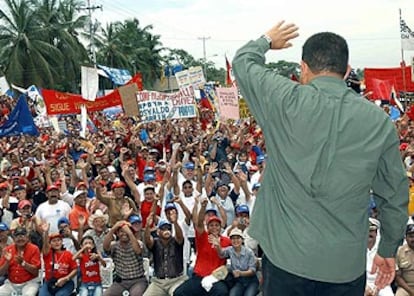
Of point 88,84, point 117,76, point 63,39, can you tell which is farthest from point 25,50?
point 88,84

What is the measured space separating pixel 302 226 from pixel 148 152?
1014 cm

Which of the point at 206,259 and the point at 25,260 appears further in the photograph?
the point at 25,260

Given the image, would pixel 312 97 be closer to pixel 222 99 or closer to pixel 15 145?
pixel 222 99

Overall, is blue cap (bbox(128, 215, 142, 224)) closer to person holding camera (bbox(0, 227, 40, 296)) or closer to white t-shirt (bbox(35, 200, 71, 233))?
person holding camera (bbox(0, 227, 40, 296))

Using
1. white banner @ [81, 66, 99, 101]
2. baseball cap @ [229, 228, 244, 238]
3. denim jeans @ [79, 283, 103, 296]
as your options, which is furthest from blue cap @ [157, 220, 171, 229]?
white banner @ [81, 66, 99, 101]

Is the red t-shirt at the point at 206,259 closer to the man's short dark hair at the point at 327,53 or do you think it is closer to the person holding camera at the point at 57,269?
the person holding camera at the point at 57,269

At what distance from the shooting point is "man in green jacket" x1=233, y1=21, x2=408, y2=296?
178 centimetres

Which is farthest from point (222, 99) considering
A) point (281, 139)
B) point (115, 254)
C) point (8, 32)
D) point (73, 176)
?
point (8, 32)

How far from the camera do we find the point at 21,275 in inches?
284

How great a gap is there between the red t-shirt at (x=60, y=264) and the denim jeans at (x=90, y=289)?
0.77 ft

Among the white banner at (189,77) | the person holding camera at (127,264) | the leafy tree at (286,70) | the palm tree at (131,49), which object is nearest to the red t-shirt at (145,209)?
the person holding camera at (127,264)

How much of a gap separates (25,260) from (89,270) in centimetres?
75

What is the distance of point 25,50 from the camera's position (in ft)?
123

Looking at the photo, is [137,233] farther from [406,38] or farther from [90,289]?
[406,38]
